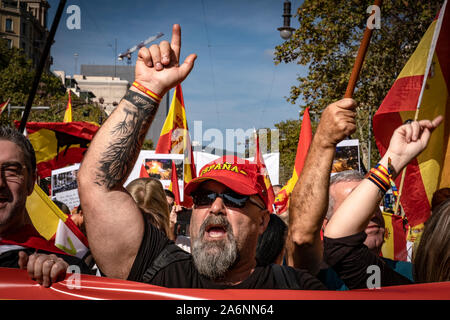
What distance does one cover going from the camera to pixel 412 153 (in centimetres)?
238

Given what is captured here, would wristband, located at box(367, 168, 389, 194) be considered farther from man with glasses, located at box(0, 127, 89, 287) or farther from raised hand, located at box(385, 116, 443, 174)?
man with glasses, located at box(0, 127, 89, 287)

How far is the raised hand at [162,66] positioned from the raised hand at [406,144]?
104 cm

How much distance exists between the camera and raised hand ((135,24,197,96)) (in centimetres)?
214

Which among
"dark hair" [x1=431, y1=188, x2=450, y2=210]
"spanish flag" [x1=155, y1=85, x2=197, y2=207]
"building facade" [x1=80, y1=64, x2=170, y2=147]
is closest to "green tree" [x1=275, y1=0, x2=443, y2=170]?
"spanish flag" [x1=155, y1=85, x2=197, y2=207]

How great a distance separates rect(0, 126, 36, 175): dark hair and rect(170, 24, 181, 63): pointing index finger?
3.04 feet

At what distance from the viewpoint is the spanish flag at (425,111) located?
11.4 ft

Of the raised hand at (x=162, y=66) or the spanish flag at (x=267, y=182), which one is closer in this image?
the raised hand at (x=162, y=66)

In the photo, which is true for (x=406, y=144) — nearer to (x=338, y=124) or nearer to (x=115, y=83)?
(x=338, y=124)

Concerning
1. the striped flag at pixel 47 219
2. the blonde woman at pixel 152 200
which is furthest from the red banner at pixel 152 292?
the blonde woman at pixel 152 200

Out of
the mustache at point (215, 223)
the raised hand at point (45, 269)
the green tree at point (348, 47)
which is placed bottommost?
the raised hand at point (45, 269)

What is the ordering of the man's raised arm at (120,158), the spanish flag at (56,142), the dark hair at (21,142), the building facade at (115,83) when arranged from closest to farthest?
the man's raised arm at (120,158)
the dark hair at (21,142)
the spanish flag at (56,142)
the building facade at (115,83)

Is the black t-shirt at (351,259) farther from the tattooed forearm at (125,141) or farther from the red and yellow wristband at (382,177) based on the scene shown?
the tattooed forearm at (125,141)

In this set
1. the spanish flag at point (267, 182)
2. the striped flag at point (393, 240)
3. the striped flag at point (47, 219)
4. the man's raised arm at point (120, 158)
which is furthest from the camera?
the striped flag at point (393, 240)

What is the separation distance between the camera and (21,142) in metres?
2.48
